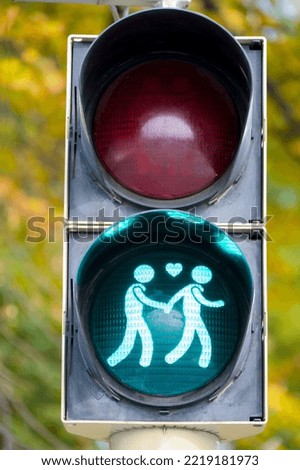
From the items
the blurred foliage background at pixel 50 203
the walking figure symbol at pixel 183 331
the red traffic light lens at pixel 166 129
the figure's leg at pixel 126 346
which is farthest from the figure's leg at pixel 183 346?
the blurred foliage background at pixel 50 203

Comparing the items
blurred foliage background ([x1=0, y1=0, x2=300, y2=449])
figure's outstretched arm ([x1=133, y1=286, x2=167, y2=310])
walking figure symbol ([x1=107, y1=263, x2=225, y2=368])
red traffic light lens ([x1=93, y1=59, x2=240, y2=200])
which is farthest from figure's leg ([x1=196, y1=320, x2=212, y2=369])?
blurred foliage background ([x1=0, y1=0, x2=300, y2=449])

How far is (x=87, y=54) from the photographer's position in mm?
3883

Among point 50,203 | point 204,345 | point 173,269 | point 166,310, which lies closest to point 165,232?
point 173,269

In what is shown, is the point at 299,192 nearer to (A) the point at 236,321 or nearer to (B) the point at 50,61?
(B) the point at 50,61

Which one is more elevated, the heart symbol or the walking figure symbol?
the heart symbol

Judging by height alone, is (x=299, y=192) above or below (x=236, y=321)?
above

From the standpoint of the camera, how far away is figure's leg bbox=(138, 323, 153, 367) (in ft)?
12.2

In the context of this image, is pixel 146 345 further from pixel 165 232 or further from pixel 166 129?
pixel 166 129

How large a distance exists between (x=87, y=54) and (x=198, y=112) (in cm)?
35

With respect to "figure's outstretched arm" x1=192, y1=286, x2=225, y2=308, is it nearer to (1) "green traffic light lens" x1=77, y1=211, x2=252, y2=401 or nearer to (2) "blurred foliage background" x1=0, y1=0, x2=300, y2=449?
(1) "green traffic light lens" x1=77, y1=211, x2=252, y2=401

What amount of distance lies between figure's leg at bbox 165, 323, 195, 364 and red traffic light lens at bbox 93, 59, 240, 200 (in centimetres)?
38

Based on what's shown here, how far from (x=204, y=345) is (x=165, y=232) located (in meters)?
0.32

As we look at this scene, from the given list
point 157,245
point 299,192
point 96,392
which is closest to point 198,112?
point 157,245

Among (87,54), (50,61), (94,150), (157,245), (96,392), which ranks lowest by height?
(96,392)
